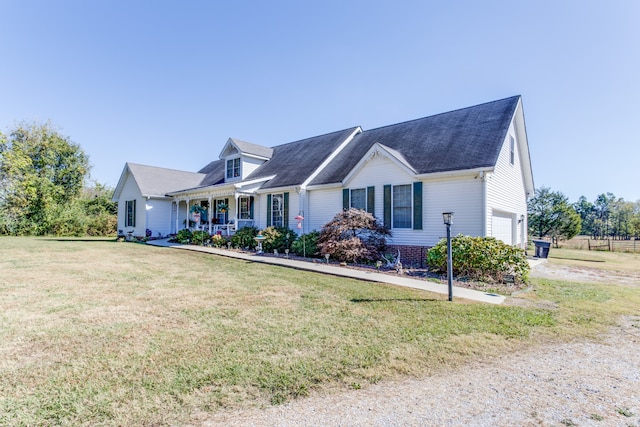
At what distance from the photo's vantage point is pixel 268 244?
46.8ft

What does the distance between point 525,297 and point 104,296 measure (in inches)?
373

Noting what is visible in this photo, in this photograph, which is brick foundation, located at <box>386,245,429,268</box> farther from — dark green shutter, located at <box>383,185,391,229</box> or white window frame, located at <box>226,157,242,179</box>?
white window frame, located at <box>226,157,242,179</box>

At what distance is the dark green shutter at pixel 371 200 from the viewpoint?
1298cm

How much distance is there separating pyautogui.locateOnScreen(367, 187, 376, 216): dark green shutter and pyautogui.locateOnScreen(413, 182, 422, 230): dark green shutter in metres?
1.80

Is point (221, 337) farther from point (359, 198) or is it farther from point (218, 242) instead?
point (218, 242)

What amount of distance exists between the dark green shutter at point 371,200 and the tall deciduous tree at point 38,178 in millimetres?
29567

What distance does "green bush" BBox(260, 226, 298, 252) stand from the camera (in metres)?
14.1

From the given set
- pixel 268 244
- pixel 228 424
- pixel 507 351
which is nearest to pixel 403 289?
pixel 507 351

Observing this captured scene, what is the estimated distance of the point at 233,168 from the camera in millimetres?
20172

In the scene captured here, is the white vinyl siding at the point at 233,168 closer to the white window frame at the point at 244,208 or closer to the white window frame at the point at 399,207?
the white window frame at the point at 244,208

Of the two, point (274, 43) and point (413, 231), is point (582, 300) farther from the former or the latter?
point (274, 43)

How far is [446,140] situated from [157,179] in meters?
20.9

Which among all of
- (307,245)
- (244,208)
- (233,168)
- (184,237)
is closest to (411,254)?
(307,245)

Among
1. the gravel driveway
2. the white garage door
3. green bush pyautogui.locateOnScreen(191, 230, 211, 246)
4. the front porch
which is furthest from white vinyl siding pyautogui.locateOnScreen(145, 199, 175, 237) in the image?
the gravel driveway
